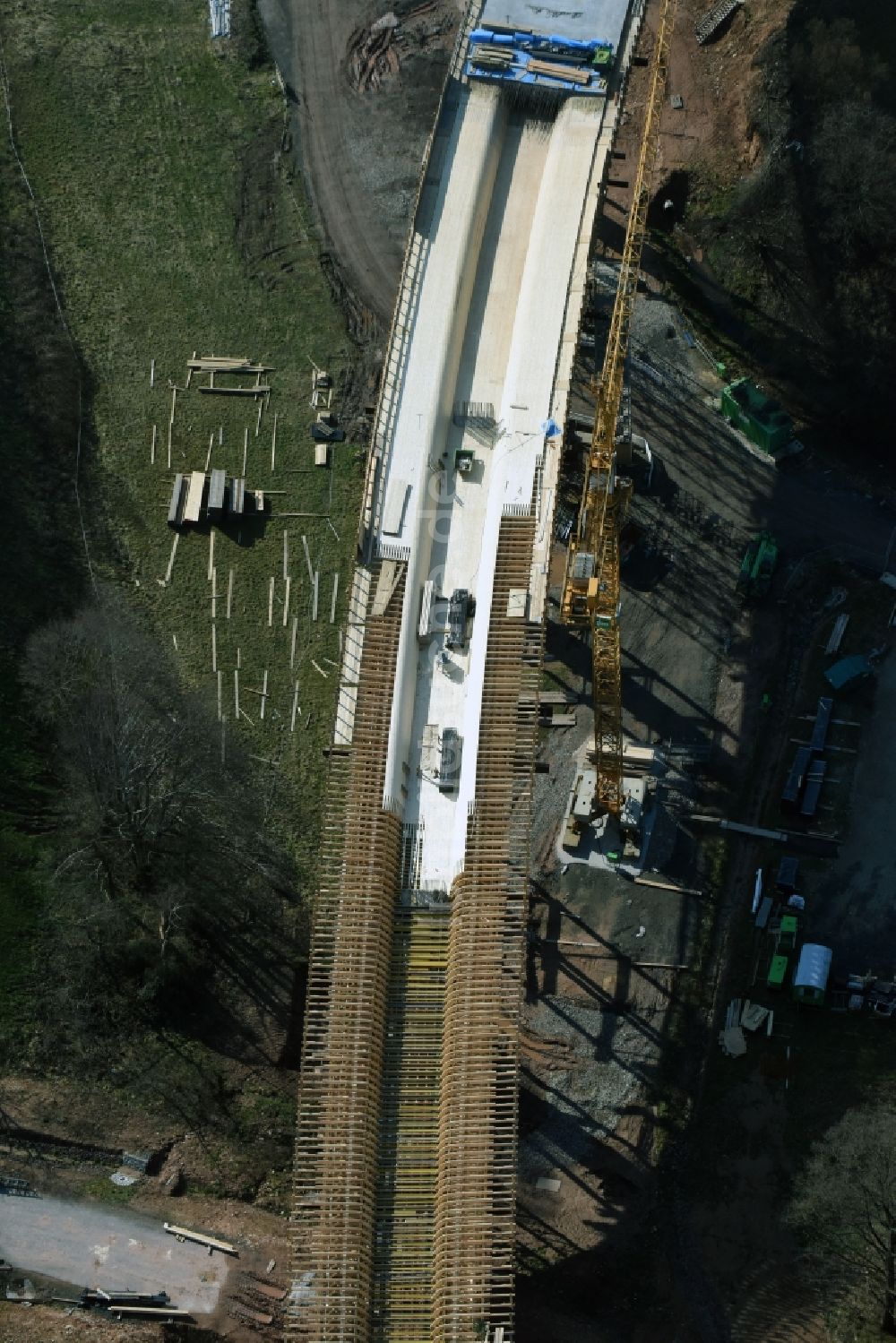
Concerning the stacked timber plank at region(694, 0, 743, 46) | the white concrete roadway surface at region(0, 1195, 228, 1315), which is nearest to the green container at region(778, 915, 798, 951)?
the white concrete roadway surface at region(0, 1195, 228, 1315)

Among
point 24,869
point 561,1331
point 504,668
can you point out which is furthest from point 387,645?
point 561,1331

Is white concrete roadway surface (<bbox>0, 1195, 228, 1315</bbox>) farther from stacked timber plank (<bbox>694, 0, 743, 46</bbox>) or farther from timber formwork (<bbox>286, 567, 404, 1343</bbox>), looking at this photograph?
stacked timber plank (<bbox>694, 0, 743, 46</bbox>)

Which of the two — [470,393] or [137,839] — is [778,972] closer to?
[137,839]

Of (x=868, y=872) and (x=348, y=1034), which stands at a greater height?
(x=868, y=872)

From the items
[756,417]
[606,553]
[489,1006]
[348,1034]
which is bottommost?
[348,1034]

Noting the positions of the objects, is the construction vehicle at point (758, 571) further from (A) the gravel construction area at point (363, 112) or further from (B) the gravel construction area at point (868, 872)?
(A) the gravel construction area at point (363, 112)

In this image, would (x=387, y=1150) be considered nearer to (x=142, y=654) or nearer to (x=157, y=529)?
(x=142, y=654)

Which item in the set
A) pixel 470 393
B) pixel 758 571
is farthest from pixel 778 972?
pixel 470 393
